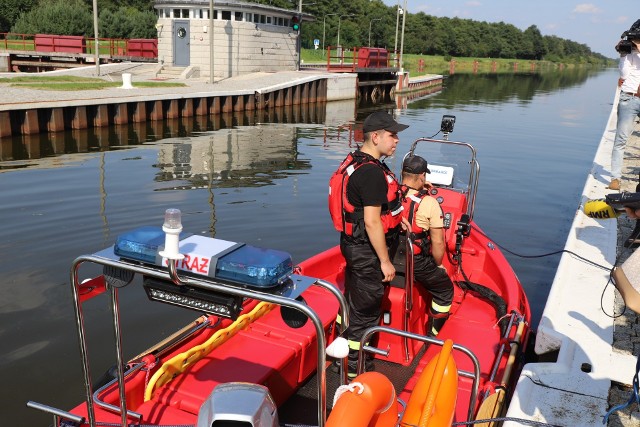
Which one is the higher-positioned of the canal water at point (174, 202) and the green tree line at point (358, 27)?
the green tree line at point (358, 27)

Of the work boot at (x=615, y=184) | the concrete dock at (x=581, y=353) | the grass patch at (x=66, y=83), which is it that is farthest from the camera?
the grass patch at (x=66, y=83)

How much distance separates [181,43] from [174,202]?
21585 mm

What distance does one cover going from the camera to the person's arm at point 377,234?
3.90 metres

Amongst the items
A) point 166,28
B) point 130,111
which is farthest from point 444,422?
point 166,28

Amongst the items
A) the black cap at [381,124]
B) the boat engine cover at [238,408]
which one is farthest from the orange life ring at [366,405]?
the black cap at [381,124]

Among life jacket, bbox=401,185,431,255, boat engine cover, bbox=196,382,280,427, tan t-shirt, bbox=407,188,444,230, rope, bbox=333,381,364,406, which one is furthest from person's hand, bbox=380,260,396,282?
boat engine cover, bbox=196,382,280,427

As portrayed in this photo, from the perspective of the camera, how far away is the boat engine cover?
2416 millimetres

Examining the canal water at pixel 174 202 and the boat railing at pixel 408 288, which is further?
the canal water at pixel 174 202

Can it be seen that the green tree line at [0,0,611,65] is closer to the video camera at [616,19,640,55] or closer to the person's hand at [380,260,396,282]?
the video camera at [616,19,640,55]

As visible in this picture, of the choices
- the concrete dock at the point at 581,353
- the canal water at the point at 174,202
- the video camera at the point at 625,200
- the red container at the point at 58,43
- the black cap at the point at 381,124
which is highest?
the red container at the point at 58,43

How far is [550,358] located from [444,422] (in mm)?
2214

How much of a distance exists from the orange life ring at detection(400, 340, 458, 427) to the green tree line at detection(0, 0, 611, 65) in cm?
3416

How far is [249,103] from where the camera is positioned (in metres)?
25.6

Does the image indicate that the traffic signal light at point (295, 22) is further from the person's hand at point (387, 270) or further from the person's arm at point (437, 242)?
the person's hand at point (387, 270)
